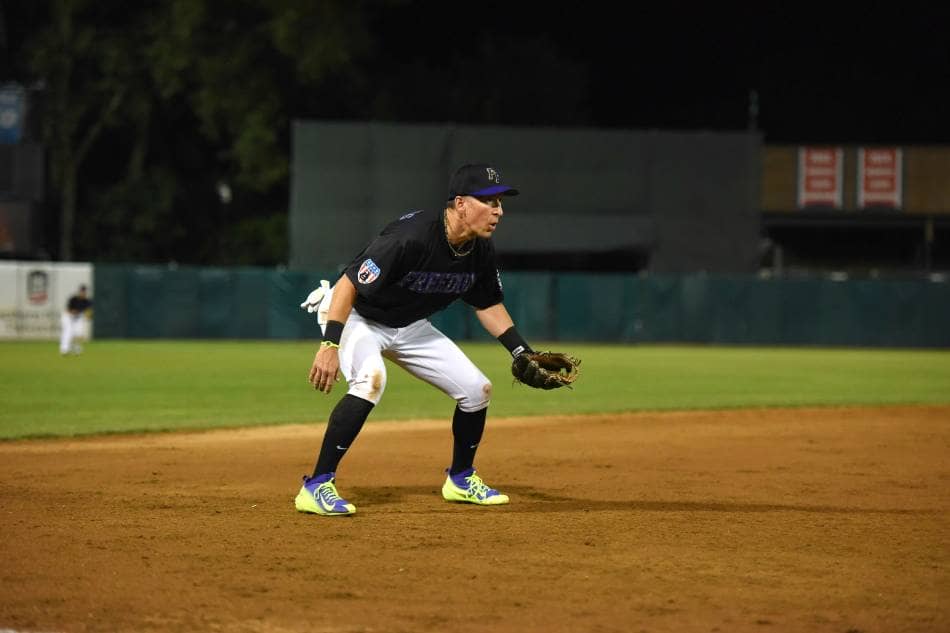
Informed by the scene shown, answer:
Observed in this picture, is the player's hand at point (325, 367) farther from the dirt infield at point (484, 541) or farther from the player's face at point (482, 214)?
the player's face at point (482, 214)

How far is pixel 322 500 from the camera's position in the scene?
6629 millimetres

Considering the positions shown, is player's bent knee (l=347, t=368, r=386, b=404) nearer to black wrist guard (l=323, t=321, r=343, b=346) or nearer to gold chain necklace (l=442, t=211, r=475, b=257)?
black wrist guard (l=323, t=321, r=343, b=346)

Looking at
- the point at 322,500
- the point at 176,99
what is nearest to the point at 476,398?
the point at 322,500

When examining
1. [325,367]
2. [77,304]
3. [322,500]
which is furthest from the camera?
[77,304]

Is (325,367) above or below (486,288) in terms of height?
below

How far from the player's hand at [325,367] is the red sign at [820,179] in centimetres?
3240

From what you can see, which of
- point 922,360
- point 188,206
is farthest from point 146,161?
point 922,360

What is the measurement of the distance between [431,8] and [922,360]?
28.1 m

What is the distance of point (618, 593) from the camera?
493 centimetres

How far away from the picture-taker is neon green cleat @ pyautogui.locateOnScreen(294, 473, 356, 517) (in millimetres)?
6602

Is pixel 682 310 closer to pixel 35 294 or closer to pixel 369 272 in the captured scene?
pixel 35 294

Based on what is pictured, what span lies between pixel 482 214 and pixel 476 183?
0.55 ft

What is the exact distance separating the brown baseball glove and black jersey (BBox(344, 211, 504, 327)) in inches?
20.2

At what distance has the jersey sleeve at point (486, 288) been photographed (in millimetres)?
7039
